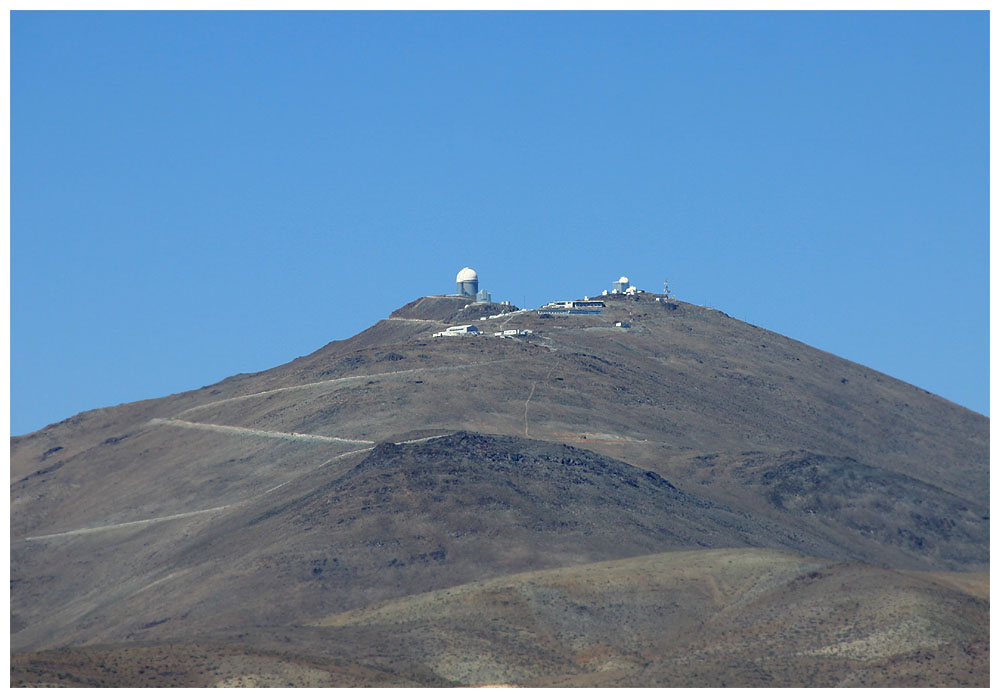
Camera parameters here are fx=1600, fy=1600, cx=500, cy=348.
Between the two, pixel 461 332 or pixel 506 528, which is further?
pixel 461 332

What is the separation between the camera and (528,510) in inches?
4350

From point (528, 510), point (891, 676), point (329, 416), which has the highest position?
point (329, 416)

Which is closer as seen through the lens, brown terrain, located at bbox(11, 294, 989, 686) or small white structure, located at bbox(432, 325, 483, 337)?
brown terrain, located at bbox(11, 294, 989, 686)

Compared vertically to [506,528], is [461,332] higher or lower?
higher

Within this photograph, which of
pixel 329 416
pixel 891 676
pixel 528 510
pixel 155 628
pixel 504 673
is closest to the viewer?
pixel 891 676

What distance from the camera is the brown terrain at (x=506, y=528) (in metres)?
76.4

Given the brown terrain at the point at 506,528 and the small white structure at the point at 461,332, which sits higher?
the small white structure at the point at 461,332

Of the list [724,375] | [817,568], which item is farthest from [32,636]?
[724,375]

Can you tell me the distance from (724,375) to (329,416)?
56353 millimetres

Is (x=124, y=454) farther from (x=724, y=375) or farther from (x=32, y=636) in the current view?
(x=724, y=375)

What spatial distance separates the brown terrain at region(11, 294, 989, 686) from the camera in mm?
76438

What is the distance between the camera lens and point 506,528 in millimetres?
106688

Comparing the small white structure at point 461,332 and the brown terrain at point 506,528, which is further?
the small white structure at point 461,332

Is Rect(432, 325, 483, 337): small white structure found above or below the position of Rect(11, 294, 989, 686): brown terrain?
above
